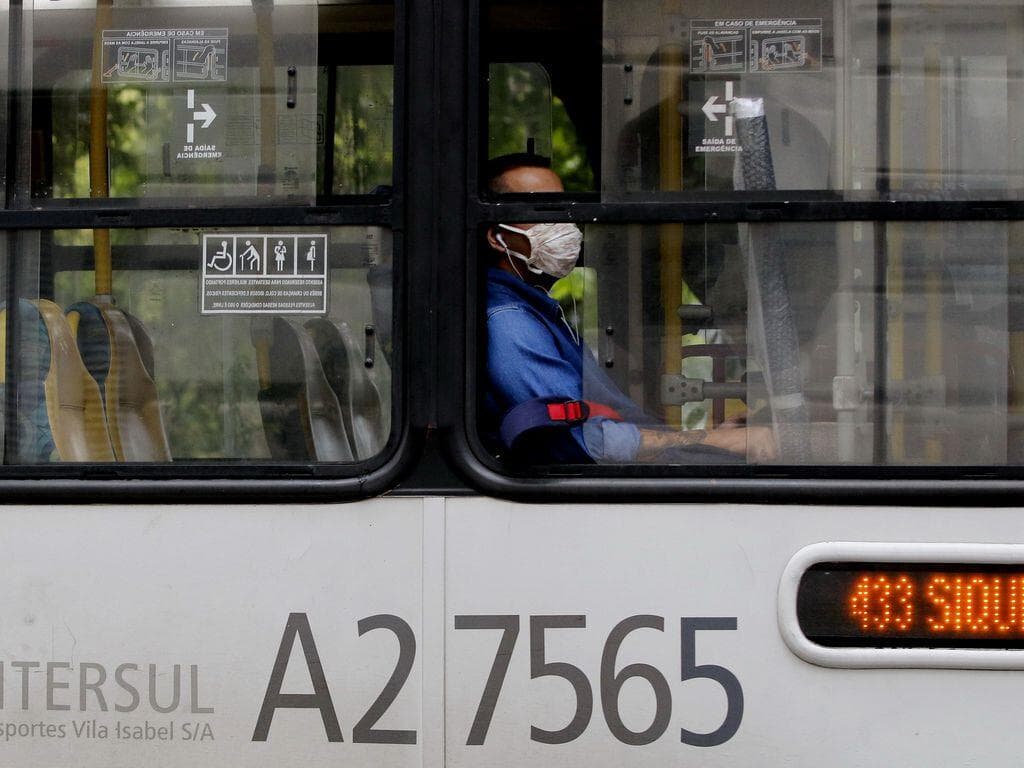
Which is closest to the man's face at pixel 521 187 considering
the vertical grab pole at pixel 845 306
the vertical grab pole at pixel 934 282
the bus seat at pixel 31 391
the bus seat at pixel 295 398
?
the bus seat at pixel 295 398

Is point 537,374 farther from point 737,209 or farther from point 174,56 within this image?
point 174,56

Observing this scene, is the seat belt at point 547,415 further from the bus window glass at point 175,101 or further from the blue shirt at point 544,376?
the bus window glass at point 175,101

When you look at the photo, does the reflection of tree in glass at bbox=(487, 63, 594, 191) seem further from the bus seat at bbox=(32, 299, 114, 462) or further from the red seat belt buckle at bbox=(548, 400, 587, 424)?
the bus seat at bbox=(32, 299, 114, 462)

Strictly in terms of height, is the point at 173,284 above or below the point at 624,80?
below

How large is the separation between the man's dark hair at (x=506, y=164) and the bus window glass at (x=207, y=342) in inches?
9.2

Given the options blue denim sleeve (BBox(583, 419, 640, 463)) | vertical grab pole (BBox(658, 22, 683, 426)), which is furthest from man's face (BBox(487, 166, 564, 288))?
blue denim sleeve (BBox(583, 419, 640, 463))

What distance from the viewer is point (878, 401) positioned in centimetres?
219

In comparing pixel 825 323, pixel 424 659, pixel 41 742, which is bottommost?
pixel 41 742

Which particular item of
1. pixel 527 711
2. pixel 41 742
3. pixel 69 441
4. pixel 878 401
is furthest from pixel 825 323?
pixel 41 742

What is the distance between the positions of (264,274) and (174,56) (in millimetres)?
481

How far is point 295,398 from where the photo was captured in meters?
2.28

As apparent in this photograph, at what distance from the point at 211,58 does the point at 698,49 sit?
3.17 feet

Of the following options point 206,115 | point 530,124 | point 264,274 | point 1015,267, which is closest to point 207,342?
point 264,274

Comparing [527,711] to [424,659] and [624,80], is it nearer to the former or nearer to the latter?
[424,659]
